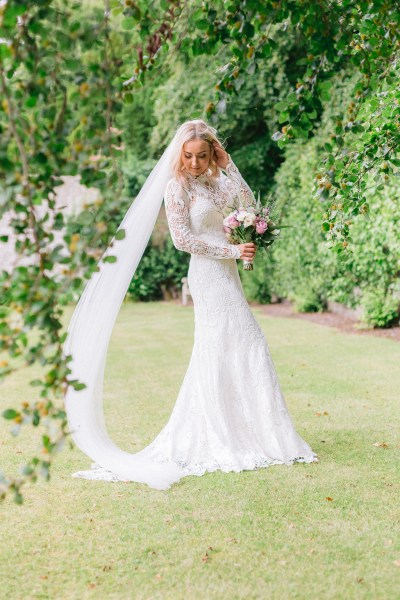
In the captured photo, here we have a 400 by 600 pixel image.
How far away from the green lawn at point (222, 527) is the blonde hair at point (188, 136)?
2173 mm

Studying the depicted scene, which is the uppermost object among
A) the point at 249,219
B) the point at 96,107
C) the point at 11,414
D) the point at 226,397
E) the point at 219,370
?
the point at 96,107

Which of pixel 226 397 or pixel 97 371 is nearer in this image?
pixel 97 371

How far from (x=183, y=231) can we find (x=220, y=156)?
634 millimetres

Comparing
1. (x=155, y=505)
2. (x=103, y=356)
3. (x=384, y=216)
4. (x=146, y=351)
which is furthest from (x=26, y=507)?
(x=384, y=216)

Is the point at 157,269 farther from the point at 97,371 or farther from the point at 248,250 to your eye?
the point at 97,371

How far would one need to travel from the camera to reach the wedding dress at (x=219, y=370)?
534 centimetres

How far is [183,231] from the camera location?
539 cm

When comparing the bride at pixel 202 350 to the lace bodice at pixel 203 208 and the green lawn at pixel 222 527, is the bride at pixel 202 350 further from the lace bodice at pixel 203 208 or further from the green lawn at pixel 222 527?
the green lawn at pixel 222 527

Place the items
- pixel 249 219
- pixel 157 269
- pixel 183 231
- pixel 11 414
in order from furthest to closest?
1. pixel 157 269
2. pixel 183 231
3. pixel 249 219
4. pixel 11 414

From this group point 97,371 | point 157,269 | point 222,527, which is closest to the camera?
point 222,527

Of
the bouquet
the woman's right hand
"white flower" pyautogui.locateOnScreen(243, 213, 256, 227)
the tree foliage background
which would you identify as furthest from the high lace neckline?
the tree foliage background

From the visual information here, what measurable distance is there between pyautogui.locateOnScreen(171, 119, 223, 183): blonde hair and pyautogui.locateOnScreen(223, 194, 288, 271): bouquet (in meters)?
0.47

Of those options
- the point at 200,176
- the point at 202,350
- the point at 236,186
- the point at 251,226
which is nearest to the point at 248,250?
the point at 251,226

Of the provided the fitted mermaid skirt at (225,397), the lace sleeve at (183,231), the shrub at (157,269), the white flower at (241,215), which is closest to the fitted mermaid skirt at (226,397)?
the fitted mermaid skirt at (225,397)
